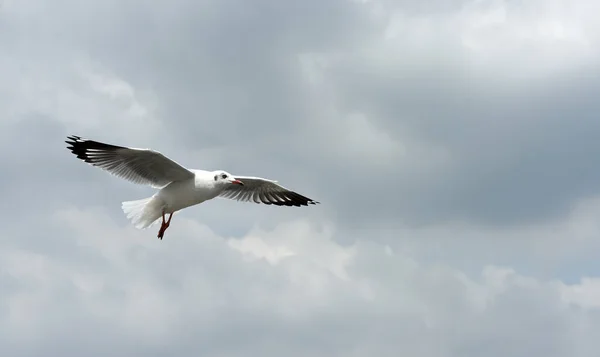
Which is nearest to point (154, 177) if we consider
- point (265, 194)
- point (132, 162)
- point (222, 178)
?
point (132, 162)

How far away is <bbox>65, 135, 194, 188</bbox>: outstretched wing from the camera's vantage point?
22172mm

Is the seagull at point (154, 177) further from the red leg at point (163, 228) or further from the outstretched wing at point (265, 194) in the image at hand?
the outstretched wing at point (265, 194)

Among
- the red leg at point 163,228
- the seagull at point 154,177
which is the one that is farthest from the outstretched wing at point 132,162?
the red leg at point 163,228

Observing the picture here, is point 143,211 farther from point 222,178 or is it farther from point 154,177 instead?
point 222,178

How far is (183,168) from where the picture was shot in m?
22.3

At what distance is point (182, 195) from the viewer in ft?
74.4

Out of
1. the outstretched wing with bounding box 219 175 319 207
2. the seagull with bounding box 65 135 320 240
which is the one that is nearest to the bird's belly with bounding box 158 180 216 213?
the seagull with bounding box 65 135 320 240

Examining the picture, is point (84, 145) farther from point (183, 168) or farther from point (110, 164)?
point (183, 168)

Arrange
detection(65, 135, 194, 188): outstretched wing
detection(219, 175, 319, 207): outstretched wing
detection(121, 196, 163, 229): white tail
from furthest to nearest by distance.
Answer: detection(219, 175, 319, 207): outstretched wing, detection(121, 196, 163, 229): white tail, detection(65, 135, 194, 188): outstretched wing

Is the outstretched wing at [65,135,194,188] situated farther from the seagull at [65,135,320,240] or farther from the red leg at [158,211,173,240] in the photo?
the red leg at [158,211,173,240]

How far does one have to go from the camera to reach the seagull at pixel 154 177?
22.2 metres

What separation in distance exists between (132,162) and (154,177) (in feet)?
2.41

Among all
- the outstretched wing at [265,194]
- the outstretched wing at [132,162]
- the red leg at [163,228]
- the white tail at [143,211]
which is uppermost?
the outstretched wing at [265,194]

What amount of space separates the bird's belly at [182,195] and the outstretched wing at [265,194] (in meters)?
2.99
